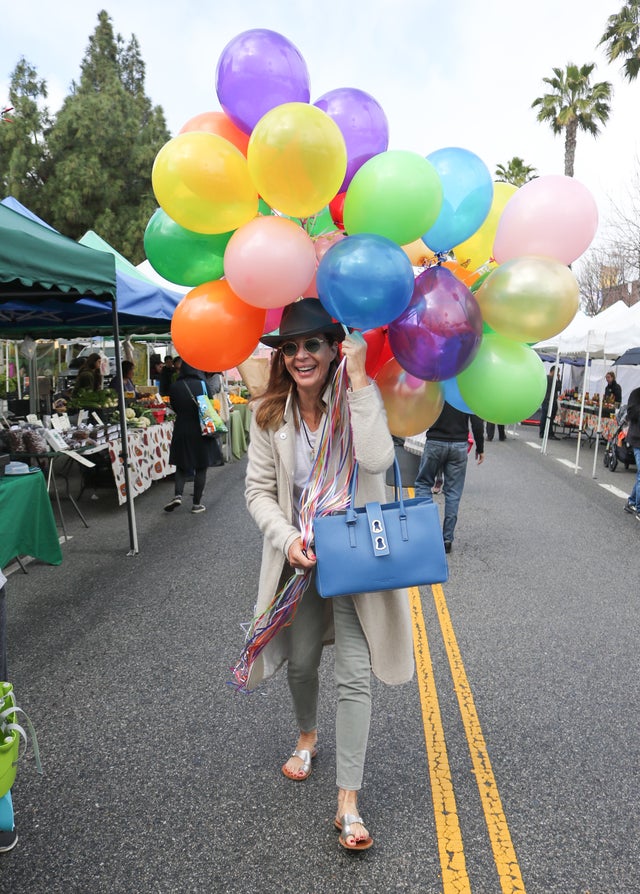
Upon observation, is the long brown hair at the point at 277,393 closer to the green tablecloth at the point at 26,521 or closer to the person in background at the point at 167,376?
the green tablecloth at the point at 26,521

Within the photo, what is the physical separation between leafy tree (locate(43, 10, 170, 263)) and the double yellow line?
22338 mm

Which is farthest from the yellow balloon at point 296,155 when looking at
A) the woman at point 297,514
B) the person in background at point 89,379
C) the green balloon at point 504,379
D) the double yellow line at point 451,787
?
the person in background at point 89,379

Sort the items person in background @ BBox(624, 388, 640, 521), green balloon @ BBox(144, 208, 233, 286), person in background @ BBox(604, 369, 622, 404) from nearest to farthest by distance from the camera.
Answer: green balloon @ BBox(144, 208, 233, 286)
person in background @ BBox(624, 388, 640, 521)
person in background @ BBox(604, 369, 622, 404)

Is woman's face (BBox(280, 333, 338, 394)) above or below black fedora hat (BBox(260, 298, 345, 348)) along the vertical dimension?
below

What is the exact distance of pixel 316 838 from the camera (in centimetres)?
246

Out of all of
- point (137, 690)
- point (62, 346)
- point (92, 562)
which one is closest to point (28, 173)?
point (62, 346)

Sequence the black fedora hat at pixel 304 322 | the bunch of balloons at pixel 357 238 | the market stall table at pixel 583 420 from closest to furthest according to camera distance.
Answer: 1. the bunch of balloons at pixel 357 238
2. the black fedora hat at pixel 304 322
3. the market stall table at pixel 583 420

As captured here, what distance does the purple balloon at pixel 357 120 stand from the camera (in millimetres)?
2312

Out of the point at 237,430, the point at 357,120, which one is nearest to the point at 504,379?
the point at 357,120

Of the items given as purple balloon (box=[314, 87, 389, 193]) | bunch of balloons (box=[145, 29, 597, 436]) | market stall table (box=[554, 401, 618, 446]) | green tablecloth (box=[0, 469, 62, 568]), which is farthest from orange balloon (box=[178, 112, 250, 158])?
market stall table (box=[554, 401, 618, 446])

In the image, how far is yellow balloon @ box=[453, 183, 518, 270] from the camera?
8.67ft

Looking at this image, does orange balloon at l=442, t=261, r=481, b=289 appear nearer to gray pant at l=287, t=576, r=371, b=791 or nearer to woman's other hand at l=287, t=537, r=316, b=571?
woman's other hand at l=287, t=537, r=316, b=571

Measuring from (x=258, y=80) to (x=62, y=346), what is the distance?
73.5 feet

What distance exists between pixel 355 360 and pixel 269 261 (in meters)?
0.44
